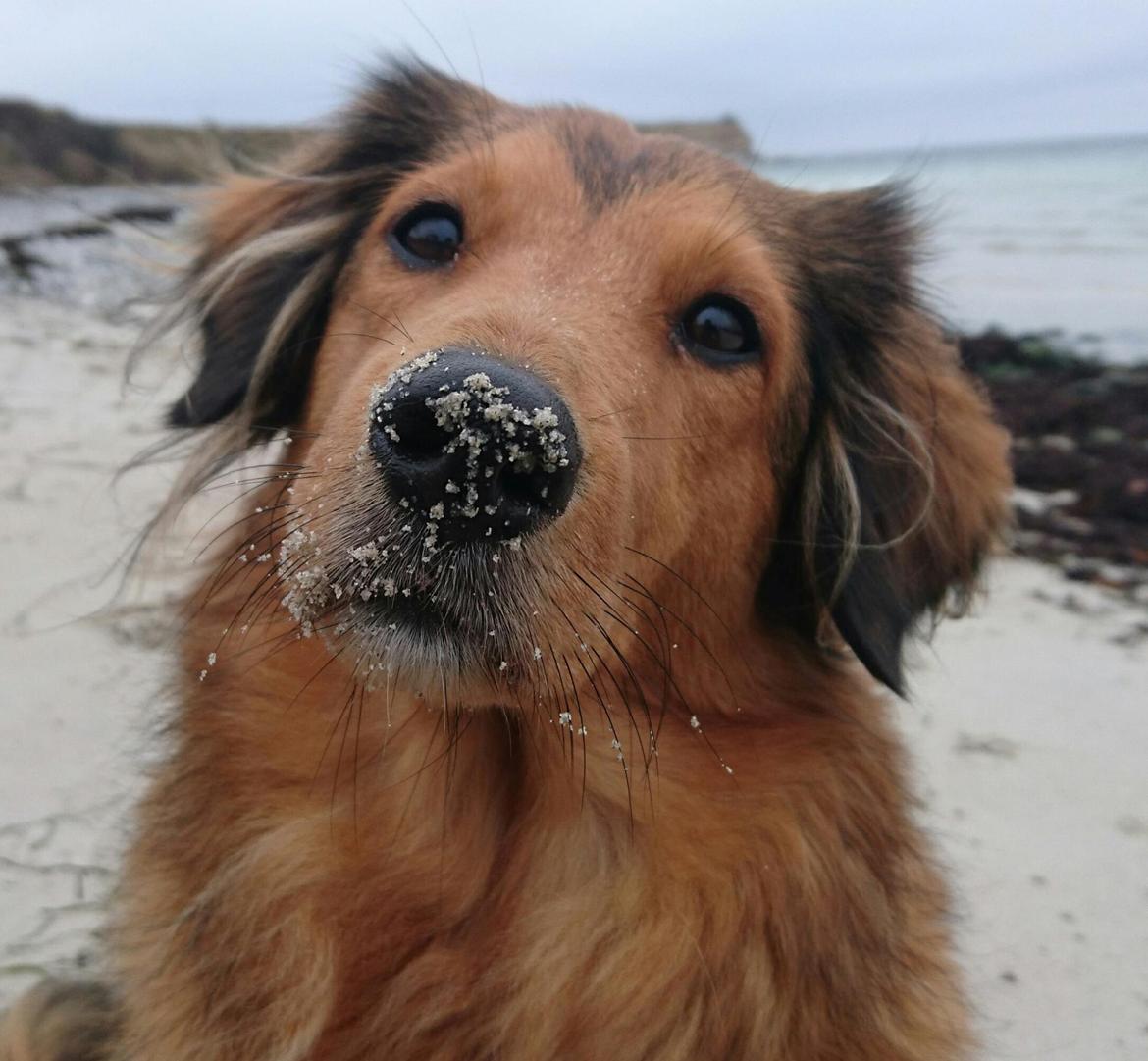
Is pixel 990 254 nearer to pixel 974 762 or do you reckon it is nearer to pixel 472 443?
pixel 974 762

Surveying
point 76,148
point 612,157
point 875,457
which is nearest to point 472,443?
point 612,157

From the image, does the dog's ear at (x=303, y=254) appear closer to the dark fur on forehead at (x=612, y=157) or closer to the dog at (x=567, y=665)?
the dog at (x=567, y=665)

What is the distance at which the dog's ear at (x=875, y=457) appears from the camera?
2.47 meters

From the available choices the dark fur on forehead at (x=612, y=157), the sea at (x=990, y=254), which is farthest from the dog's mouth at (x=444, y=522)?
the sea at (x=990, y=254)

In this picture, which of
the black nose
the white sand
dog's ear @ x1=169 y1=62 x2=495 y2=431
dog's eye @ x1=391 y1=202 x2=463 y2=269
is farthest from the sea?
the black nose

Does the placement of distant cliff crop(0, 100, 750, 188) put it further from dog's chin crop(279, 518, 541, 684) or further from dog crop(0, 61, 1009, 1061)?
dog's chin crop(279, 518, 541, 684)

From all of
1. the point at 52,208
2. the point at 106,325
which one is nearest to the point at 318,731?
the point at 106,325

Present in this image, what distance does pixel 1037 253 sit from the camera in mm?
17609

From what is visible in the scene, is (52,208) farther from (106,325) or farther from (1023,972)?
(1023,972)

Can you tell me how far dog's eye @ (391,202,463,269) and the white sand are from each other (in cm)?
116

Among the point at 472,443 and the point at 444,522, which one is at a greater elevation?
the point at 472,443

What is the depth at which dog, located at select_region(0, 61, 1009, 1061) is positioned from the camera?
1711 mm

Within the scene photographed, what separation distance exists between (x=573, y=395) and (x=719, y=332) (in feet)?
2.24

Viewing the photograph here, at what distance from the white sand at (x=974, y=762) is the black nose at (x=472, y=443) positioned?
1.29 metres
